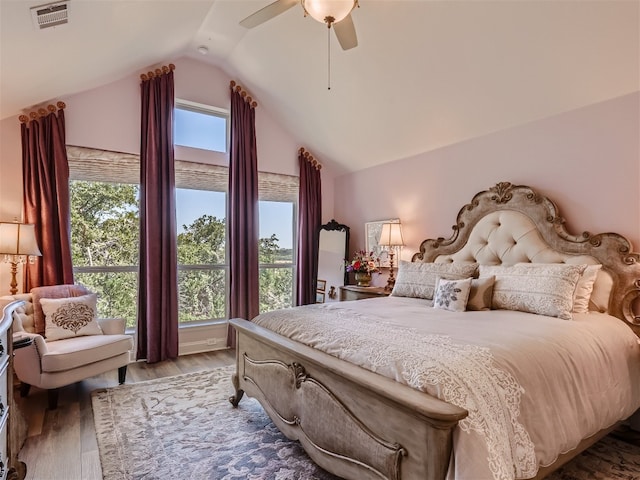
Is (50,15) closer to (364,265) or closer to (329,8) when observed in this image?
(329,8)

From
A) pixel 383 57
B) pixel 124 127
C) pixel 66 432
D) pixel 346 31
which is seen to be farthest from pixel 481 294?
pixel 124 127

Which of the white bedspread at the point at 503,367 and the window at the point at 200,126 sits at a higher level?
the window at the point at 200,126

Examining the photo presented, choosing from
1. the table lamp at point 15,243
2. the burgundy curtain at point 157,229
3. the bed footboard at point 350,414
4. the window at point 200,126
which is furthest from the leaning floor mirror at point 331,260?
the table lamp at point 15,243

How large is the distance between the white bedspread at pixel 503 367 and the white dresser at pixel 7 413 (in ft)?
4.46

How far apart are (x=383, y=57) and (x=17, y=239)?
3493mm

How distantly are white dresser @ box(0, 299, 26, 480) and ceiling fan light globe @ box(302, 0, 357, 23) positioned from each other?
2.13 meters

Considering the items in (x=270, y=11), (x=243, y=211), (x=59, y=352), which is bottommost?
(x=59, y=352)

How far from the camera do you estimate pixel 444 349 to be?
1629mm

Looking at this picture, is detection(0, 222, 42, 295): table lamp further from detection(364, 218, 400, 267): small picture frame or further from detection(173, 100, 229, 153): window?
detection(364, 218, 400, 267): small picture frame

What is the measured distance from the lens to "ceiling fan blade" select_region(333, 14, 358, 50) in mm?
2269

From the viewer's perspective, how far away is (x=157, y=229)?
4.01 metres

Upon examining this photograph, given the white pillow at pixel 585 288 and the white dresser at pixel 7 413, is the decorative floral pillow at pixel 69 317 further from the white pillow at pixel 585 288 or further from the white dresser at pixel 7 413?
the white pillow at pixel 585 288

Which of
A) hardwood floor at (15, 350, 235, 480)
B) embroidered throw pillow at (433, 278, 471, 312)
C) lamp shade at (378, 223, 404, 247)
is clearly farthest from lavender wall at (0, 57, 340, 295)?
embroidered throw pillow at (433, 278, 471, 312)

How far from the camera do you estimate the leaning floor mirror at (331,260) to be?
507cm
